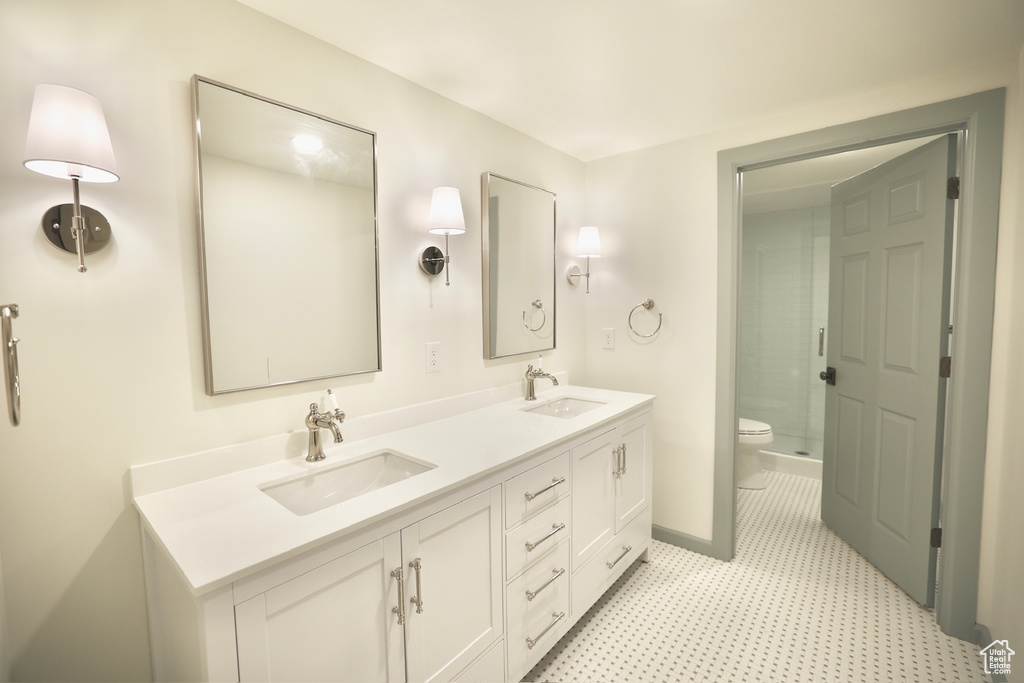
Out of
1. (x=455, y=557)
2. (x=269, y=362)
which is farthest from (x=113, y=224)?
(x=455, y=557)

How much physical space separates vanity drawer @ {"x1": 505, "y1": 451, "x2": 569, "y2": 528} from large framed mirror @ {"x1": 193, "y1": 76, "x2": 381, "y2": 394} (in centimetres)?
69

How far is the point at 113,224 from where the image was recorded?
117 cm

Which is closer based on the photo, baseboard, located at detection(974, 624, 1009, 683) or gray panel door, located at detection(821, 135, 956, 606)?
baseboard, located at detection(974, 624, 1009, 683)

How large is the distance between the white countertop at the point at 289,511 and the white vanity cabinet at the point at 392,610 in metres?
0.09

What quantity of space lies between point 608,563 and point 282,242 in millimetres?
1867

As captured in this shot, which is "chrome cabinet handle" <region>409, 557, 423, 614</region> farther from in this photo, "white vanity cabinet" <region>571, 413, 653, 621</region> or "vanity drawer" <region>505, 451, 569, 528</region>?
"white vanity cabinet" <region>571, 413, 653, 621</region>

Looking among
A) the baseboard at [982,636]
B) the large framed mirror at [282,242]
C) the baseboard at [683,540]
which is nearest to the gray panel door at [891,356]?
the baseboard at [982,636]

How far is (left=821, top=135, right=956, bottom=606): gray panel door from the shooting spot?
2.00 metres

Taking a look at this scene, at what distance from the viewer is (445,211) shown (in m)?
1.84

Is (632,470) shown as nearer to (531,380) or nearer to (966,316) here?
(531,380)

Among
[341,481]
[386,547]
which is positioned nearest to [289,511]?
[386,547]

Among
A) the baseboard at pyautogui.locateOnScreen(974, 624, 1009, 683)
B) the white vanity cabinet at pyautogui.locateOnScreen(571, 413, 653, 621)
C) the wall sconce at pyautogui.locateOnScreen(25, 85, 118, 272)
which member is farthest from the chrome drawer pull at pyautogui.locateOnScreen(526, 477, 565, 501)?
the baseboard at pyautogui.locateOnScreen(974, 624, 1009, 683)

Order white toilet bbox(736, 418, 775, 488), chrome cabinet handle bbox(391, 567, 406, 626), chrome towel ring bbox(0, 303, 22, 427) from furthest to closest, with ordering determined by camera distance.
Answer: white toilet bbox(736, 418, 775, 488)
chrome cabinet handle bbox(391, 567, 406, 626)
chrome towel ring bbox(0, 303, 22, 427)

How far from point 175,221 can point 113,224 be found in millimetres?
136
